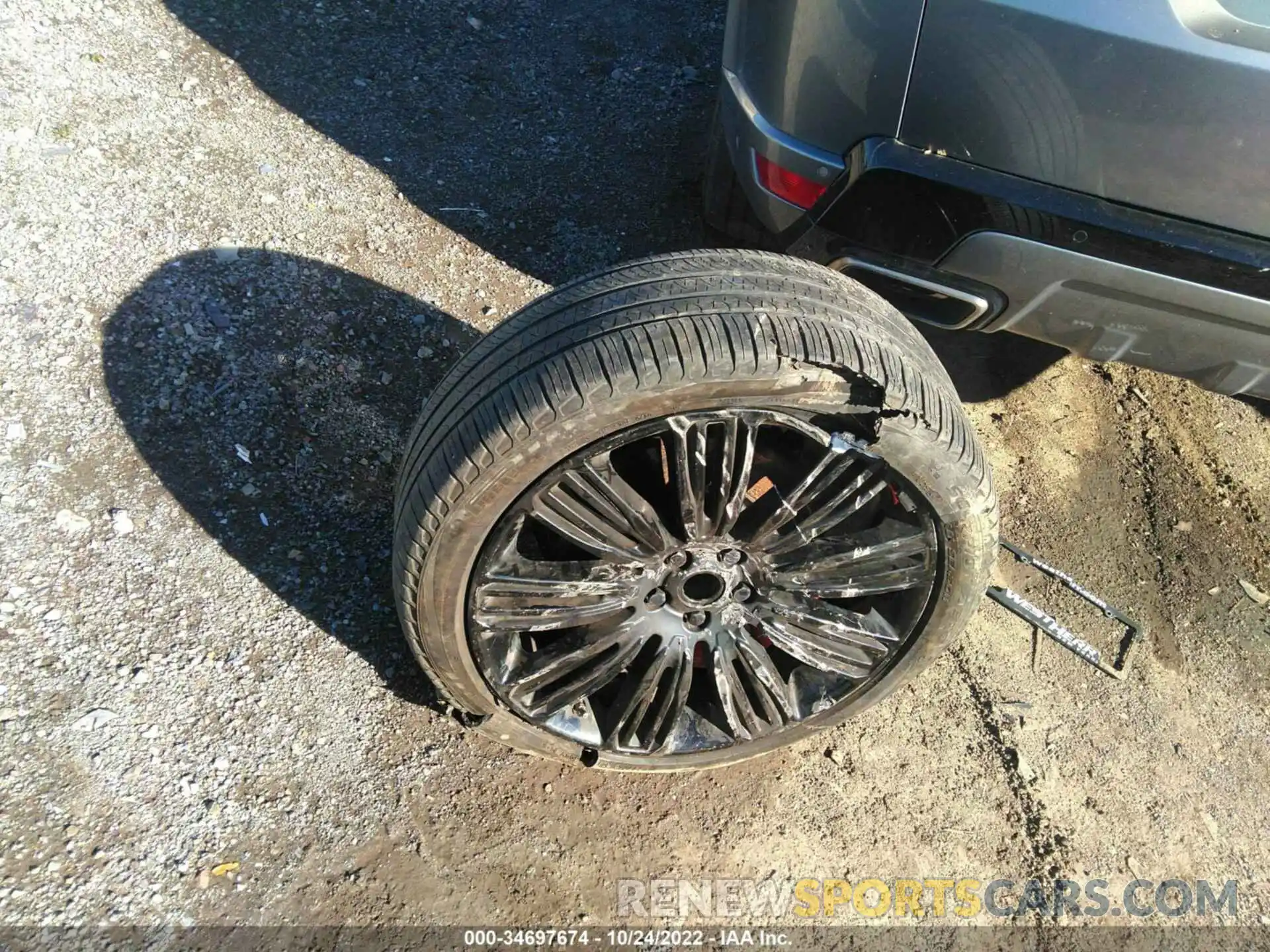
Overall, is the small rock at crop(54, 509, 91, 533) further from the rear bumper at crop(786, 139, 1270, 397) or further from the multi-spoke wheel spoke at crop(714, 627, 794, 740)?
the rear bumper at crop(786, 139, 1270, 397)

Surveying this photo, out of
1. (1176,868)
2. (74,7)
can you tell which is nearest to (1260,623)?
(1176,868)

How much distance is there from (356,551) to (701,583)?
4.08ft

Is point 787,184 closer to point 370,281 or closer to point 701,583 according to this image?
point 701,583

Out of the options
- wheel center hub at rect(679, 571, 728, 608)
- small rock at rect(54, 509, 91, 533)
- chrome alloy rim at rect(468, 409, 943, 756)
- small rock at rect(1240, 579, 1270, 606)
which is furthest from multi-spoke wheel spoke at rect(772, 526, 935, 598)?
small rock at rect(54, 509, 91, 533)

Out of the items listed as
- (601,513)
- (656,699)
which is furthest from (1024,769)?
(601,513)

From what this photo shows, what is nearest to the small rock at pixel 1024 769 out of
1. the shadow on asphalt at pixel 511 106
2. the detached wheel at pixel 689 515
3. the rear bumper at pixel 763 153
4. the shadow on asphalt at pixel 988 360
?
the detached wheel at pixel 689 515

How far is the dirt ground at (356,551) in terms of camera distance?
2473 millimetres

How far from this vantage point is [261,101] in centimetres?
409

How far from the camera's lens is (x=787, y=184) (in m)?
2.82

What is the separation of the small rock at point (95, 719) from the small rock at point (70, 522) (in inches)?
23.7

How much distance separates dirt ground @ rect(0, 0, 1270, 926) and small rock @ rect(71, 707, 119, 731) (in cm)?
1

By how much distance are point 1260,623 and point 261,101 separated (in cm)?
468

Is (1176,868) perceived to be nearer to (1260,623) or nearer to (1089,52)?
(1260,623)

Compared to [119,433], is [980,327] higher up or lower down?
higher up
